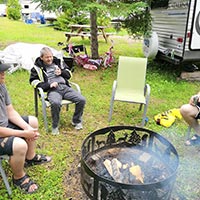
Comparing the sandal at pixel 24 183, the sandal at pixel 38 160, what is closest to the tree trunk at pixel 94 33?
the sandal at pixel 38 160

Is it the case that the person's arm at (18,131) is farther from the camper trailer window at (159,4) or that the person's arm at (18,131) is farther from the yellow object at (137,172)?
the camper trailer window at (159,4)

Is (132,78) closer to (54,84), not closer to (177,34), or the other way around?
(54,84)

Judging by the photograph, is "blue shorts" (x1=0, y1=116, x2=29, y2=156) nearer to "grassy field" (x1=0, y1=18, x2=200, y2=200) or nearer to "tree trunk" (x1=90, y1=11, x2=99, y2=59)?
"grassy field" (x1=0, y1=18, x2=200, y2=200)

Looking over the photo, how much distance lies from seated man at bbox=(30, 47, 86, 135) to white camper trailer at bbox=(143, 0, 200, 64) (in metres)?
2.93

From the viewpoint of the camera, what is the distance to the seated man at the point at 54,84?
333 cm

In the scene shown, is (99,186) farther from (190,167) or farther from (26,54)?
(26,54)

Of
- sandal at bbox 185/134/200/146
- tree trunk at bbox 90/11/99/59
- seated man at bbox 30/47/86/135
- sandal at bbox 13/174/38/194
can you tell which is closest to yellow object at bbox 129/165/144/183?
sandal at bbox 13/174/38/194

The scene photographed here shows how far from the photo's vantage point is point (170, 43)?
5.98m

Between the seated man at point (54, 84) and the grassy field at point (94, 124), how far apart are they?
25 cm

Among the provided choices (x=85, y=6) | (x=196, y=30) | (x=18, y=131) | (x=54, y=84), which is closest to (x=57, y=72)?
(x=54, y=84)

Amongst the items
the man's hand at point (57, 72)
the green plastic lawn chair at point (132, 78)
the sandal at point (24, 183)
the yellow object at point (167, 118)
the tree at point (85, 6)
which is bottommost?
the yellow object at point (167, 118)

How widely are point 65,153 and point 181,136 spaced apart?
1.57 metres

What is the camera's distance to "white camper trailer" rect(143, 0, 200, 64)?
5184 millimetres

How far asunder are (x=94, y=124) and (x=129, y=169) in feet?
4.87
